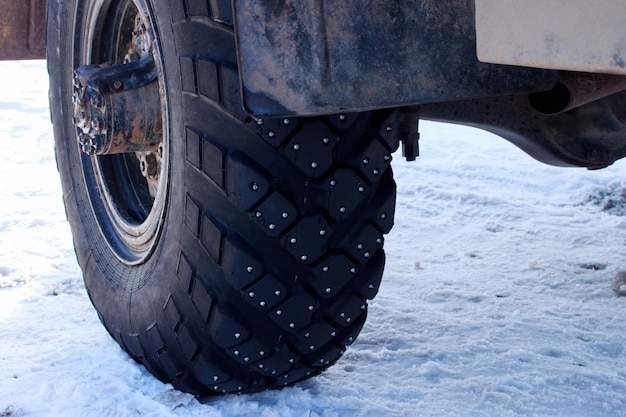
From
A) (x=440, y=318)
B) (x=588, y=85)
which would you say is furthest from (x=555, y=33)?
(x=440, y=318)

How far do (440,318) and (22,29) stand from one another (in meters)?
1.69

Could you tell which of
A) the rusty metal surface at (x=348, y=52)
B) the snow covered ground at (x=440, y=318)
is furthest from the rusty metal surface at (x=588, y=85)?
the snow covered ground at (x=440, y=318)

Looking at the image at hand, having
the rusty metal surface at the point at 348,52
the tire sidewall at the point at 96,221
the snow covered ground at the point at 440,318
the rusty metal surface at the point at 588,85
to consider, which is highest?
the rusty metal surface at the point at 348,52

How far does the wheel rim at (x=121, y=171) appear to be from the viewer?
2.16 metres

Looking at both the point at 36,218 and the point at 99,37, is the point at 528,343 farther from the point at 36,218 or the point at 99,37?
the point at 36,218

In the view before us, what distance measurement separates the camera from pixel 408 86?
1405mm

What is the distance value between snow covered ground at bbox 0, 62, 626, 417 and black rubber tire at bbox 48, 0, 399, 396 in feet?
0.57

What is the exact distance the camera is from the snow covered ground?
6.60 feet

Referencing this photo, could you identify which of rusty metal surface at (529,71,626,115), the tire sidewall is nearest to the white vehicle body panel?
rusty metal surface at (529,71,626,115)

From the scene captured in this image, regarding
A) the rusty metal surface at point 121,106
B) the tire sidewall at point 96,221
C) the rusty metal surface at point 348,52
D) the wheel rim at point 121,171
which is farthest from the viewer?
the wheel rim at point 121,171

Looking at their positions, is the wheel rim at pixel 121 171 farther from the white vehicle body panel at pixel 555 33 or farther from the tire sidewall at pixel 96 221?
the white vehicle body panel at pixel 555 33

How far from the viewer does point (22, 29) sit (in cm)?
267

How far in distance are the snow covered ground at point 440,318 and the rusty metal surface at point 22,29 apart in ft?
2.73

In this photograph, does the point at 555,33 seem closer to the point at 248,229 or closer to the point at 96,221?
the point at 248,229
